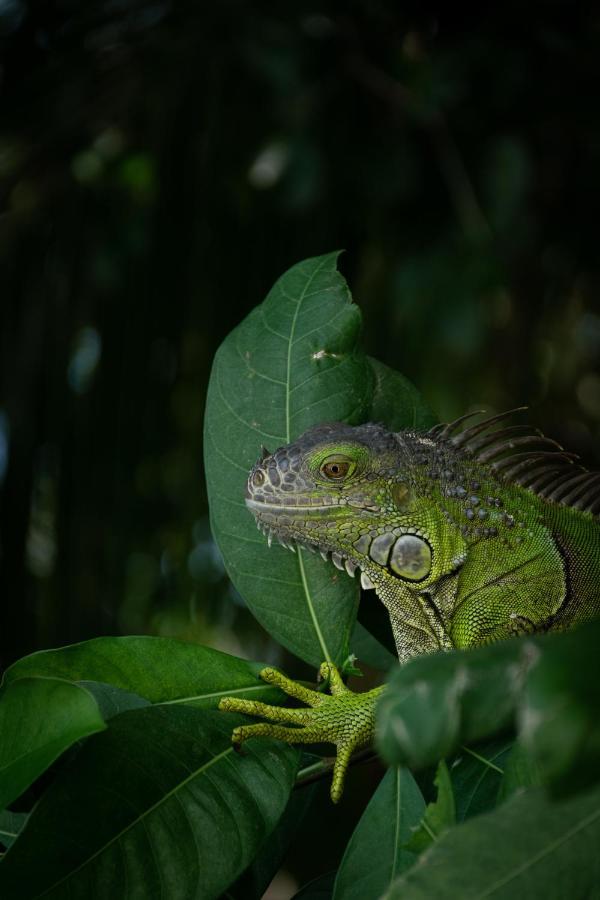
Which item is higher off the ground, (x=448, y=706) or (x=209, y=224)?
→ (x=448, y=706)

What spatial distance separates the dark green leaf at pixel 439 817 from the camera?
95 centimetres

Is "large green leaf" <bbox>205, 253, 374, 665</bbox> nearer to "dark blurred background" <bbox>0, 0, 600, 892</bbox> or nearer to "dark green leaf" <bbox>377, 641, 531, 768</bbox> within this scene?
"dark green leaf" <bbox>377, 641, 531, 768</bbox>

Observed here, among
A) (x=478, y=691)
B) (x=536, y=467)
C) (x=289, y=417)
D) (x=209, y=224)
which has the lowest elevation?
(x=209, y=224)

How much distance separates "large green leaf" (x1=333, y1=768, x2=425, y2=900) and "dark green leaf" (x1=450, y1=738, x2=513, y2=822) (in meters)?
0.06

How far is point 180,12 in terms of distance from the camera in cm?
358

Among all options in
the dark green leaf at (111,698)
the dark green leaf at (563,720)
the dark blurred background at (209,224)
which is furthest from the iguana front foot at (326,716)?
the dark blurred background at (209,224)

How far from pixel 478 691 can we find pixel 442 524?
0.95 metres

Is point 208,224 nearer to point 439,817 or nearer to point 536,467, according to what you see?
point 536,467

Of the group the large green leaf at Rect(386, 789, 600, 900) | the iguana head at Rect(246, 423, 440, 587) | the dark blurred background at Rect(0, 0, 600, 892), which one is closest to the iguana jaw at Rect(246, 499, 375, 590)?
the iguana head at Rect(246, 423, 440, 587)

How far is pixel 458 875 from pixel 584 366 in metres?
3.54

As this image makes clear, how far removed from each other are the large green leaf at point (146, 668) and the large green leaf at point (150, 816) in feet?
0.32

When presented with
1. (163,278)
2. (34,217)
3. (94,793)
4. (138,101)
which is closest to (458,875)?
(94,793)

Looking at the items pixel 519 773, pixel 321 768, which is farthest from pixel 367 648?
pixel 519 773

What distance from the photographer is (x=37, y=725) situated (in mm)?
1069
